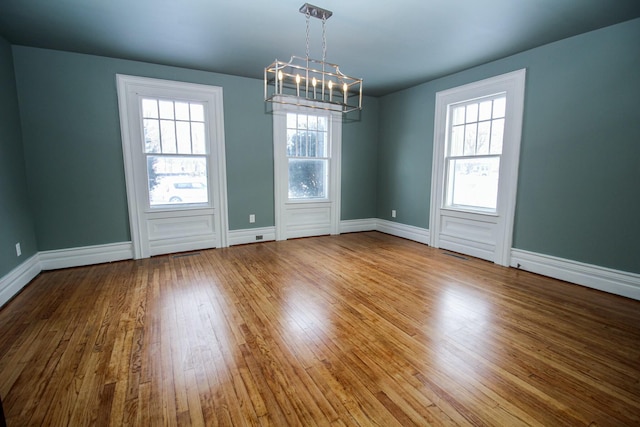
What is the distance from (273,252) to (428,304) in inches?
97.5

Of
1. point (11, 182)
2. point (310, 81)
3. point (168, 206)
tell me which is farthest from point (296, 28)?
point (11, 182)

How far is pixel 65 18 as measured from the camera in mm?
2779

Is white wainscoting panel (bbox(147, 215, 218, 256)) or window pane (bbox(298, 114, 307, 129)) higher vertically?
window pane (bbox(298, 114, 307, 129))

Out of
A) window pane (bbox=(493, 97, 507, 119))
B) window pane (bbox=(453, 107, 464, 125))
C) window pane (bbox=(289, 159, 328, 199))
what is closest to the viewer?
window pane (bbox=(493, 97, 507, 119))

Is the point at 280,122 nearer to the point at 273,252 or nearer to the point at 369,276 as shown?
the point at 273,252

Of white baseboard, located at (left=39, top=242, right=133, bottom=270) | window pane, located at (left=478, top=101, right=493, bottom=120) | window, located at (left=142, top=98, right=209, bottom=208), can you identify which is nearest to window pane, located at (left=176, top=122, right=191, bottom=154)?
window, located at (left=142, top=98, right=209, bottom=208)

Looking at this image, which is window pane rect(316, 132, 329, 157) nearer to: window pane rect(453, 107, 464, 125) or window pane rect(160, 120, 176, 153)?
window pane rect(453, 107, 464, 125)

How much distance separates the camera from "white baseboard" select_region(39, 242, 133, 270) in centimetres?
371

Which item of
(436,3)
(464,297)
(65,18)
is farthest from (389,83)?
(65,18)

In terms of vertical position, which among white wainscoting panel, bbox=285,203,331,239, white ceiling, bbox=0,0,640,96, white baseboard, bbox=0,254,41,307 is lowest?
white baseboard, bbox=0,254,41,307

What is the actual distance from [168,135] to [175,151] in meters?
0.24

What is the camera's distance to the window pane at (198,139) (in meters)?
4.46

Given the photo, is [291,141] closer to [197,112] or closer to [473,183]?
[197,112]

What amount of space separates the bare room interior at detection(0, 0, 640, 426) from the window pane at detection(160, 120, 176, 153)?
26 millimetres
